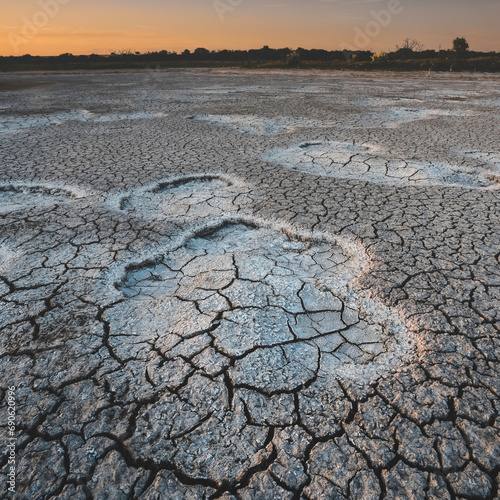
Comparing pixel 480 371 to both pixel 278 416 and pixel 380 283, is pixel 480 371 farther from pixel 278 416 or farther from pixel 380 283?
pixel 278 416

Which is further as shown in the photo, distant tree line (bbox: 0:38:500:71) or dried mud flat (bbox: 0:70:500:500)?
distant tree line (bbox: 0:38:500:71)

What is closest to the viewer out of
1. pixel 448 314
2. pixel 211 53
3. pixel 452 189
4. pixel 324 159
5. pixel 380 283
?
pixel 448 314

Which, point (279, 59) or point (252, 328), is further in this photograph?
point (279, 59)

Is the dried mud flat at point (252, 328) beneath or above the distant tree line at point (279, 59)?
beneath

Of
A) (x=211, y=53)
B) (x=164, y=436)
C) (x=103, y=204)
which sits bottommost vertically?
(x=164, y=436)

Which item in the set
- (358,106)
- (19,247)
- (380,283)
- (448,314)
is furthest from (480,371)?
(358,106)
